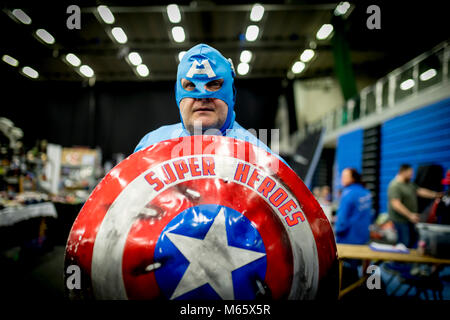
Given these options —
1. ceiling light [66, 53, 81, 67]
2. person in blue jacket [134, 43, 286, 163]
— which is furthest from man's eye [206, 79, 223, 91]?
ceiling light [66, 53, 81, 67]

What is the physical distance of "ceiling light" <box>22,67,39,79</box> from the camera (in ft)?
5.91

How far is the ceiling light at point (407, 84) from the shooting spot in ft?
20.6

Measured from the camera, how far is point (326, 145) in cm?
1223

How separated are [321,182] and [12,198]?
41.2 ft

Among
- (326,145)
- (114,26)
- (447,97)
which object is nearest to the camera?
(114,26)

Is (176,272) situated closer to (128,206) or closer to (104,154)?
(128,206)

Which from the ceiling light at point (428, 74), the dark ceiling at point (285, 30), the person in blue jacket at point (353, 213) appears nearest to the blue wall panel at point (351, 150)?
the ceiling light at point (428, 74)

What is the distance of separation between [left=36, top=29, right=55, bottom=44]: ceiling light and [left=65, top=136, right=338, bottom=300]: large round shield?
1.70 metres

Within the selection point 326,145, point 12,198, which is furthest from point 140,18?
point 326,145

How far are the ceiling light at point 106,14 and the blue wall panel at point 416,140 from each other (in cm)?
609

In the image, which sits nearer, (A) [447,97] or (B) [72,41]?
(B) [72,41]

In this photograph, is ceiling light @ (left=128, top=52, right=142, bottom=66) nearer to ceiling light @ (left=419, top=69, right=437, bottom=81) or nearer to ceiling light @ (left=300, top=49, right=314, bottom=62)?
ceiling light @ (left=419, top=69, right=437, bottom=81)

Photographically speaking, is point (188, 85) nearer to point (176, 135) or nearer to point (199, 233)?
point (176, 135)

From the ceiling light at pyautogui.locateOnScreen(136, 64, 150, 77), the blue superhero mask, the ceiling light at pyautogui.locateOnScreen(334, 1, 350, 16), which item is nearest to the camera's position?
the blue superhero mask
